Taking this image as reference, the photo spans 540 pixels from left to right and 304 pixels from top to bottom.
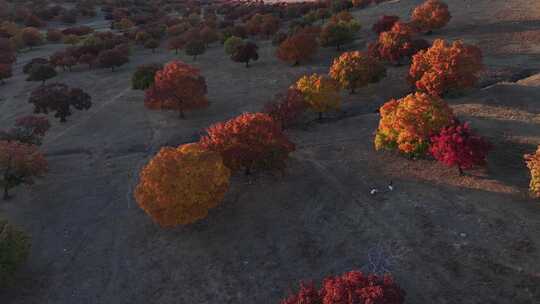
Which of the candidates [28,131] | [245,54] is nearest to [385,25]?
[245,54]

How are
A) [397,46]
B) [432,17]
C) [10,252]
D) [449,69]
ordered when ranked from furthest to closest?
1. [432,17]
2. [397,46]
3. [449,69]
4. [10,252]

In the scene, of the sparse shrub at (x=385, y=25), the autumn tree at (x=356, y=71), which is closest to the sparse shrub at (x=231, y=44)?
the sparse shrub at (x=385, y=25)

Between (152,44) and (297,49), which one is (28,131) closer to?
(297,49)

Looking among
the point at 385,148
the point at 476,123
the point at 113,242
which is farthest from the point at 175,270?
the point at 476,123

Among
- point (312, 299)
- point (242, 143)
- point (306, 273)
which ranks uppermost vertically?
point (242, 143)

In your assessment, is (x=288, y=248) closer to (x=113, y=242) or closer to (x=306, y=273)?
(x=306, y=273)

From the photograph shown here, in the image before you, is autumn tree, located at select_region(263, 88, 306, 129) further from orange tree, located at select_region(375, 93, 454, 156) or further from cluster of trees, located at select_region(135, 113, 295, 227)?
orange tree, located at select_region(375, 93, 454, 156)
